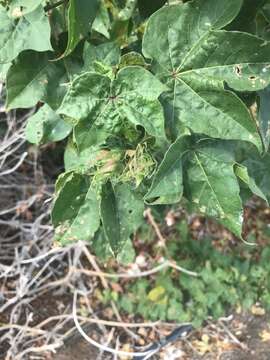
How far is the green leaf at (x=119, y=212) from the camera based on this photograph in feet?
3.48

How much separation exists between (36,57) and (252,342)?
1746 mm

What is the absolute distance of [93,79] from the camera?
0.92m

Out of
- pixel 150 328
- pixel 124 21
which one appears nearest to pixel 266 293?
pixel 150 328

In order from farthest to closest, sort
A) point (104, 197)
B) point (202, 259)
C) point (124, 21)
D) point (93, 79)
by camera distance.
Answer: point (202, 259) < point (124, 21) < point (104, 197) < point (93, 79)

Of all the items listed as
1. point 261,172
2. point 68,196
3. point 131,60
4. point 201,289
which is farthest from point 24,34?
point 201,289

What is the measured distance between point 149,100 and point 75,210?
30cm

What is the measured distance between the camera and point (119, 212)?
1.09m

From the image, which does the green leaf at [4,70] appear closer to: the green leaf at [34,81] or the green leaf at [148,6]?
the green leaf at [34,81]

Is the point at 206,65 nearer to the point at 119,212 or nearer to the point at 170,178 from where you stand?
the point at 170,178

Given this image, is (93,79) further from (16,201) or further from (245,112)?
(16,201)

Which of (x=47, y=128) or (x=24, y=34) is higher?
(x=24, y=34)

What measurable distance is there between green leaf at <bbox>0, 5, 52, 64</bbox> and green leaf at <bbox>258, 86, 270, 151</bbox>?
39 centimetres

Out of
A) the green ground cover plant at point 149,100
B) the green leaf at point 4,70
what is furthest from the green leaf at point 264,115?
the green leaf at point 4,70

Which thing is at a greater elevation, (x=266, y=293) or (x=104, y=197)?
(x=104, y=197)
